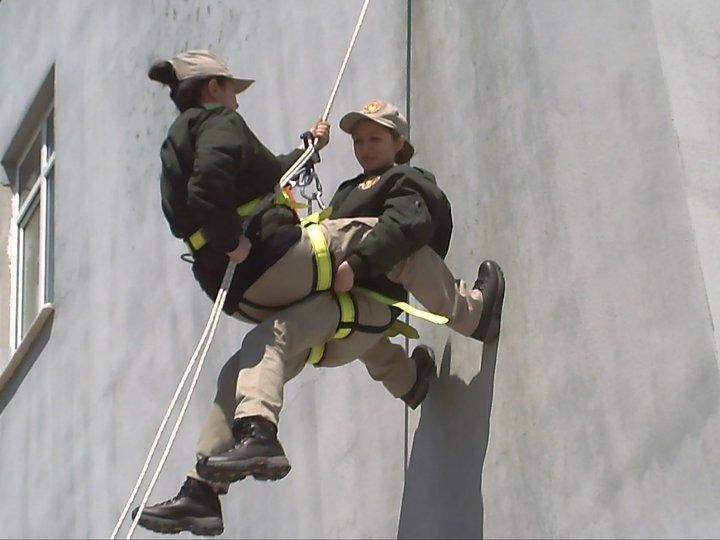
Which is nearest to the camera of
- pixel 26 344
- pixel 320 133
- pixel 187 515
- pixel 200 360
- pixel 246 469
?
pixel 246 469

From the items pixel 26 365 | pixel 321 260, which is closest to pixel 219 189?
pixel 321 260

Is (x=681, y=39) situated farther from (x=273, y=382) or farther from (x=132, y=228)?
(x=132, y=228)

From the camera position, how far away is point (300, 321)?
4.98 metres

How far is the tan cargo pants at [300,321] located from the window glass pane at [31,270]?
5.97 metres

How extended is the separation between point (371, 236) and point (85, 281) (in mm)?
4515

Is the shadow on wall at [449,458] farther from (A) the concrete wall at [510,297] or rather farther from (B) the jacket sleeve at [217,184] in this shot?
(B) the jacket sleeve at [217,184]

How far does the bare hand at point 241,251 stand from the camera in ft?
15.8

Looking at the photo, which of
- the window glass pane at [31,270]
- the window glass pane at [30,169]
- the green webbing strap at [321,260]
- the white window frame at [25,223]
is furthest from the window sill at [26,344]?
the green webbing strap at [321,260]

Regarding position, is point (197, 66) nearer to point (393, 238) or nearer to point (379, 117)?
point (379, 117)

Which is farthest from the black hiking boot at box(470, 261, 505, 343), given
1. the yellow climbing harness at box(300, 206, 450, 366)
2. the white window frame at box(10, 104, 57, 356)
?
the white window frame at box(10, 104, 57, 356)

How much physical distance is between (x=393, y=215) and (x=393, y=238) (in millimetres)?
125

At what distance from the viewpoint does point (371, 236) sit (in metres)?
4.99

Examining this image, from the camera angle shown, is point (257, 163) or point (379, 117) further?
point (379, 117)

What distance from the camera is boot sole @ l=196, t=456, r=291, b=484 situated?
4.51 meters
